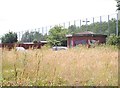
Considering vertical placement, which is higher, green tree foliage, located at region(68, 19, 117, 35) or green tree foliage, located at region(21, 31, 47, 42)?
green tree foliage, located at region(68, 19, 117, 35)

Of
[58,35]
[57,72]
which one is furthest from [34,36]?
[57,72]

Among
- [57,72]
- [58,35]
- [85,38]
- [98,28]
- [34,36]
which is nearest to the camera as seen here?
[57,72]

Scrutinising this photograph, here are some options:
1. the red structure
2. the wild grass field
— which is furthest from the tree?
the wild grass field

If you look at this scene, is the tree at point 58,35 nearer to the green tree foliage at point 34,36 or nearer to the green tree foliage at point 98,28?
the green tree foliage at point 98,28

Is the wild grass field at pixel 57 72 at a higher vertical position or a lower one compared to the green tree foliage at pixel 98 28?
lower

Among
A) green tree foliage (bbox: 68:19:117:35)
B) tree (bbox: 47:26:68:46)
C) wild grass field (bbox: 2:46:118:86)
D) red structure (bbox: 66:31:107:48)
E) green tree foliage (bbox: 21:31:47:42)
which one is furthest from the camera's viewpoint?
green tree foliage (bbox: 21:31:47:42)

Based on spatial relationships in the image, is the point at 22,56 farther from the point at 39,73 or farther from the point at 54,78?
the point at 54,78

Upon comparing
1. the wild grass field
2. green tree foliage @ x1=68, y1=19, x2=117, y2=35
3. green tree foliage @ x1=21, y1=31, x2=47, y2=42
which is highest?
green tree foliage @ x1=68, y1=19, x2=117, y2=35

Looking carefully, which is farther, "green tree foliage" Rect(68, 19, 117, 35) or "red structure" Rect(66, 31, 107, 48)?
"red structure" Rect(66, 31, 107, 48)

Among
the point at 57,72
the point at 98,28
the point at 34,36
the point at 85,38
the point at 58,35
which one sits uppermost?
the point at 98,28

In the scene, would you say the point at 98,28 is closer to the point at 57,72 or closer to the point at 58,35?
the point at 58,35

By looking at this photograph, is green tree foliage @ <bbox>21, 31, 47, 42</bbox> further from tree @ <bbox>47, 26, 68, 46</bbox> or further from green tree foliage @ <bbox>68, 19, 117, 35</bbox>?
green tree foliage @ <bbox>68, 19, 117, 35</bbox>

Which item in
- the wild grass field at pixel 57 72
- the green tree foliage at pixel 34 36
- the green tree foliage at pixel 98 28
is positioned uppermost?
the green tree foliage at pixel 98 28

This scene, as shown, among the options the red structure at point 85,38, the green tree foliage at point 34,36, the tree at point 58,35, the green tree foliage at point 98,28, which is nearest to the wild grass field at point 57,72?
the green tree foliage at point 98,28
